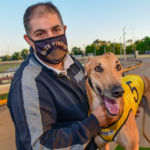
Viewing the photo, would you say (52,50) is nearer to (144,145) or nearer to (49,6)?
(49,6)

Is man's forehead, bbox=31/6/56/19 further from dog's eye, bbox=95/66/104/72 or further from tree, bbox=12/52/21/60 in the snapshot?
tree, bbox=12/52/21/60

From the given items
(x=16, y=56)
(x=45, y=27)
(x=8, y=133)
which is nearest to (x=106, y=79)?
(x=45, y=27)

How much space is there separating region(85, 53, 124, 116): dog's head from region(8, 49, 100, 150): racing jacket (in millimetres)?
253

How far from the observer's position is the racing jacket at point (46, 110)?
1.10m

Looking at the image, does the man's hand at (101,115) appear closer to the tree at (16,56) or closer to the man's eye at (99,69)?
the man's eye at (99,69)

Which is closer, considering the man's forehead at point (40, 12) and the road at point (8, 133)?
the man's forehead at point (40, 12)

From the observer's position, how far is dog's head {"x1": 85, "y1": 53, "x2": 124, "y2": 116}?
1.46m

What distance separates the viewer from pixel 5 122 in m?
3.91

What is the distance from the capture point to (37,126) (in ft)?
3.64

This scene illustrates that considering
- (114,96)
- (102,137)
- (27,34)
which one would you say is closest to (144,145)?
(102,137)

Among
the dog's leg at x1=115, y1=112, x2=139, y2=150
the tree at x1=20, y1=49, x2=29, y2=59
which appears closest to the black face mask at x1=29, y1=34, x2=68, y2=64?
the dog's leg at x1=115, y1=112, x2=139, y2=150

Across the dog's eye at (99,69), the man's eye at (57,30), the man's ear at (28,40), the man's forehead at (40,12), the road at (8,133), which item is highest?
the man's forehead at (40,12)

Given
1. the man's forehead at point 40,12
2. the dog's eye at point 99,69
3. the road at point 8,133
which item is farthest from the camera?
the road at point 8,133

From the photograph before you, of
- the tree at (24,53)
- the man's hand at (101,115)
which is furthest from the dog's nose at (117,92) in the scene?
the tree at (24,53)
